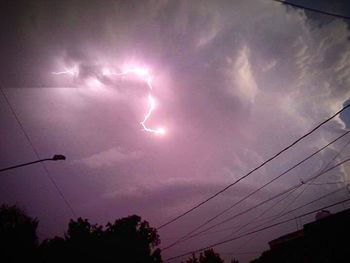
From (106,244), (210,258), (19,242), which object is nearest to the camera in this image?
(19,242)

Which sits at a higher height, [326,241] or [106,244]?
[106,244]

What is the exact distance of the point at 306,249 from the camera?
84.2 ft

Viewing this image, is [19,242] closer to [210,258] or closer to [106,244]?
[106,244]

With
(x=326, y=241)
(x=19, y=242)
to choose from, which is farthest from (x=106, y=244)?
(x=326, y=241)

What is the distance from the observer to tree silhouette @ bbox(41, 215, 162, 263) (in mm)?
27172

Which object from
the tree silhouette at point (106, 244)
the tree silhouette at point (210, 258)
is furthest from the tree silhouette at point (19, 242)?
the tree silhouette at point (210, 258)

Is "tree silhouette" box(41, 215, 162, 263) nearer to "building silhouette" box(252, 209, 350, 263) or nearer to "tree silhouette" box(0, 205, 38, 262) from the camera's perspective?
"tree silhouette" box(0, 205, 38, 262)

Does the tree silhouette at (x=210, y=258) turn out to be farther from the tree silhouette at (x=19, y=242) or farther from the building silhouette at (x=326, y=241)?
the tree silhouette at (x=19, y=242)

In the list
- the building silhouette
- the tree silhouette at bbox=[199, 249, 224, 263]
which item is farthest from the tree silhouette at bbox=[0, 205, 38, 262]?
the tree silhouette at bbox=[199, 249, 224, 263]

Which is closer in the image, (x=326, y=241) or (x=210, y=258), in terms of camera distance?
(x=326, y=241)

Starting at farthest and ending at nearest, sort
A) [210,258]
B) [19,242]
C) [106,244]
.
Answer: [210,258]
[106,244]
[19,242]

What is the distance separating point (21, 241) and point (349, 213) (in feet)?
85.4

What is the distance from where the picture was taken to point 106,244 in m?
32.3

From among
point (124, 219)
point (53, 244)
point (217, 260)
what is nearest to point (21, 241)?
point (53, 244)
